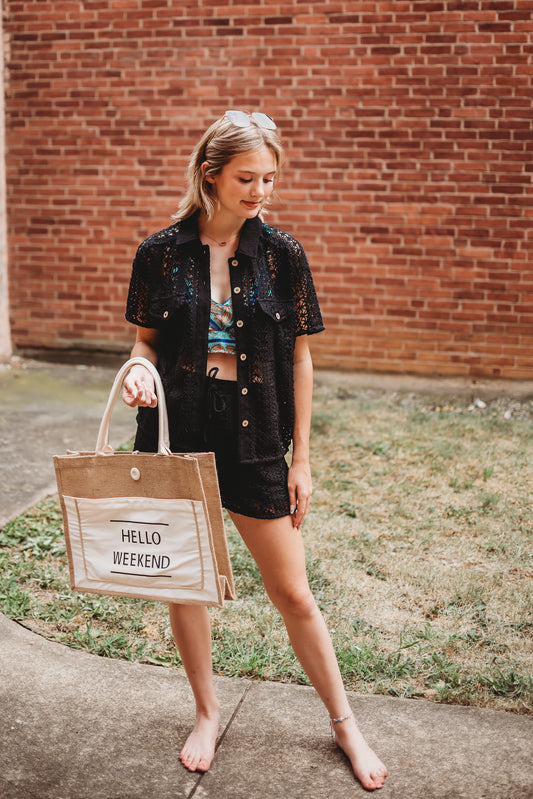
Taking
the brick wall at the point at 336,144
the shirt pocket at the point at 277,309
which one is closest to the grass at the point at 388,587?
the shirt pocket at the point at 277,309

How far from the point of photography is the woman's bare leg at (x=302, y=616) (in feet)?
7.79

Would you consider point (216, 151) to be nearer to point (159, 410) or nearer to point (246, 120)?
point (246, 120)

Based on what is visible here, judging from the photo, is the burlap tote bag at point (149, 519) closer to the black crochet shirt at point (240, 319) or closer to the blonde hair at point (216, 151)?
the black crochet shirt at point (240, 319)

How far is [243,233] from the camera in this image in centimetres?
236

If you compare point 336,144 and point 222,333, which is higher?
point 336,144

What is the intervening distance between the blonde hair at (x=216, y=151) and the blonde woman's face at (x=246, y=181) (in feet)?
0.06

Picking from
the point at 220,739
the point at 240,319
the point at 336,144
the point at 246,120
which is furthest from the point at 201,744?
the point at 336,144

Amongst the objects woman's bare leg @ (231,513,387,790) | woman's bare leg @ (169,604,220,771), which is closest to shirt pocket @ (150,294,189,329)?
woman's bare leg @ (231,513,387,790)

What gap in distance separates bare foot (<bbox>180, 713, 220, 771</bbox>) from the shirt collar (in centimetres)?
148

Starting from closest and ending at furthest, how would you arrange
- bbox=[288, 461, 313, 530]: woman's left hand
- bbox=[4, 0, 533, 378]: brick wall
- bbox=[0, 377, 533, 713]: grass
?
1. bbox=[288, 461, 313, 530]: woman's left hand
2. bbox=[0, 377, 533, 713]: grass
3. bbox=[4, 0, 533, 378]: brick wall

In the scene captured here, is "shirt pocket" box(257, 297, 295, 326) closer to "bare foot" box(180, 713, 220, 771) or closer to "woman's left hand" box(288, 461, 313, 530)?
"woman's left hand" box(288, 461, 313, 530)

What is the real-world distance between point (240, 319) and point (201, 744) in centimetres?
134

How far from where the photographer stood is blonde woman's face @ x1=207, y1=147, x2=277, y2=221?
225cm

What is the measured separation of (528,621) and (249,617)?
3.89 ft
